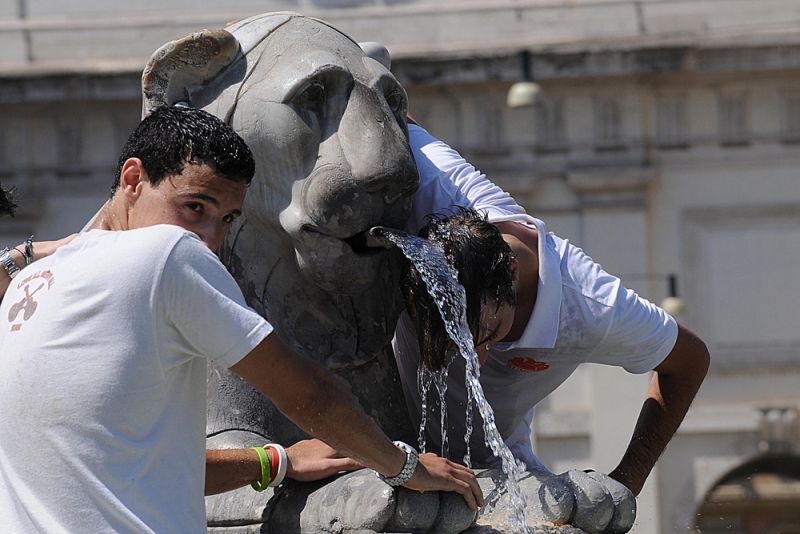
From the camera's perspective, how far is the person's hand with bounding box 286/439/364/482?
3084 mm

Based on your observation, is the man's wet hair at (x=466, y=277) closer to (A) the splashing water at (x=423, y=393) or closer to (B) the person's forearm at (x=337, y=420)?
(A) the splashing water at (x=423, y=393)

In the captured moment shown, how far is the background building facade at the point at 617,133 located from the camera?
13.9 metres

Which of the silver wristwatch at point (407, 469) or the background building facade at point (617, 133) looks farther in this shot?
the background building facade at point (617, 133)

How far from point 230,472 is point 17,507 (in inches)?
23.6

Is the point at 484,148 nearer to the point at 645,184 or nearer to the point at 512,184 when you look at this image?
the point at 512,184

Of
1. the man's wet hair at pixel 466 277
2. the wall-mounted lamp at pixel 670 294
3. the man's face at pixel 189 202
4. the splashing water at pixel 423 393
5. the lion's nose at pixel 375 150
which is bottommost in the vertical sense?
the wall-mounted lamp at pixel 670 294

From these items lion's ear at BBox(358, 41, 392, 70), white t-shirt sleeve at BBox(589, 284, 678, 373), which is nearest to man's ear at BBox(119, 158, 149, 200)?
lion's ear at BBox(358, 41, 392, 70)

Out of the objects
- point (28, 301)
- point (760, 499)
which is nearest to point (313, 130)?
point (28, 301)

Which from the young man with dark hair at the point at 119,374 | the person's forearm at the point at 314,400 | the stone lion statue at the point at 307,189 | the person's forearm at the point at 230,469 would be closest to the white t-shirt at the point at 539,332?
the stone lion statue at the point at 307,189

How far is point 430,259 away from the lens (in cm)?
305

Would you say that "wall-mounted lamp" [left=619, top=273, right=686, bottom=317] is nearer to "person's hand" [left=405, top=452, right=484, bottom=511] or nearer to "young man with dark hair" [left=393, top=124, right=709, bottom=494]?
"young man with dark hair" [left=393, top=124, right=709, bottom=494]

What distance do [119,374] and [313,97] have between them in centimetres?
93

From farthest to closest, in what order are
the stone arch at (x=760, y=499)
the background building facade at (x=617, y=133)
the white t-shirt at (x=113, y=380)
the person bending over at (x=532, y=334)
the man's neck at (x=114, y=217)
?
the stone arch at (x=760, y=499) < the background building facade at (x=617, y=133) < the person bending over at (x=532, y=334) < the man's neck at (x=114, y=217) < the white t-shirt at (x=113, y=380)

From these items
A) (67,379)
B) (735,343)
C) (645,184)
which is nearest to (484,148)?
(645,184)
